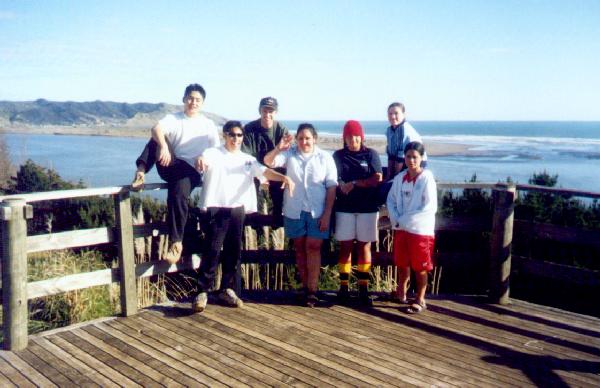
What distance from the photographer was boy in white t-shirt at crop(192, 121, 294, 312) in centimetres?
417

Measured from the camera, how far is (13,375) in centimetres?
326

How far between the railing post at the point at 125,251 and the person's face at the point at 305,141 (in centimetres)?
144

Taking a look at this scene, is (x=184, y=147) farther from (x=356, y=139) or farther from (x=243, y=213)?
(x=356, y=139)

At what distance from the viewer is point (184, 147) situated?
420cm

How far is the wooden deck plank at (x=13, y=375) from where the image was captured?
3154mm

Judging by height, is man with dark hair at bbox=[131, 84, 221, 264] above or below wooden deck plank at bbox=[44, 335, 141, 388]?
above

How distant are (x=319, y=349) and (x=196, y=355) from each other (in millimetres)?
853

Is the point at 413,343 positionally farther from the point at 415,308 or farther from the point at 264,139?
the point at 264,139

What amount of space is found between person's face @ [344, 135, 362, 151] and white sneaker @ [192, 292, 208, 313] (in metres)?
1.73

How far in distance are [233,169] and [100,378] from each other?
1818 millimetres

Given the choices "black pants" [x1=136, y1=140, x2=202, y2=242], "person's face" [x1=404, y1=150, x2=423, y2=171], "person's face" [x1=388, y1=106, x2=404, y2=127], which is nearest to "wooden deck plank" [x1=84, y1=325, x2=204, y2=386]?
"black pants" [x1=136, y1=140, x2=202, y2=242]

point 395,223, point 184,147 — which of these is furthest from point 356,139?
point 184,147

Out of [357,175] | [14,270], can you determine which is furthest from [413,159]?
[14,270]

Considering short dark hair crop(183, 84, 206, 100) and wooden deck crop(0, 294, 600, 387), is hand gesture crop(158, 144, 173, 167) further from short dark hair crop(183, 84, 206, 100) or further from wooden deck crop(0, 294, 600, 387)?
wooden deck crop(0, 294, 600, 387)
